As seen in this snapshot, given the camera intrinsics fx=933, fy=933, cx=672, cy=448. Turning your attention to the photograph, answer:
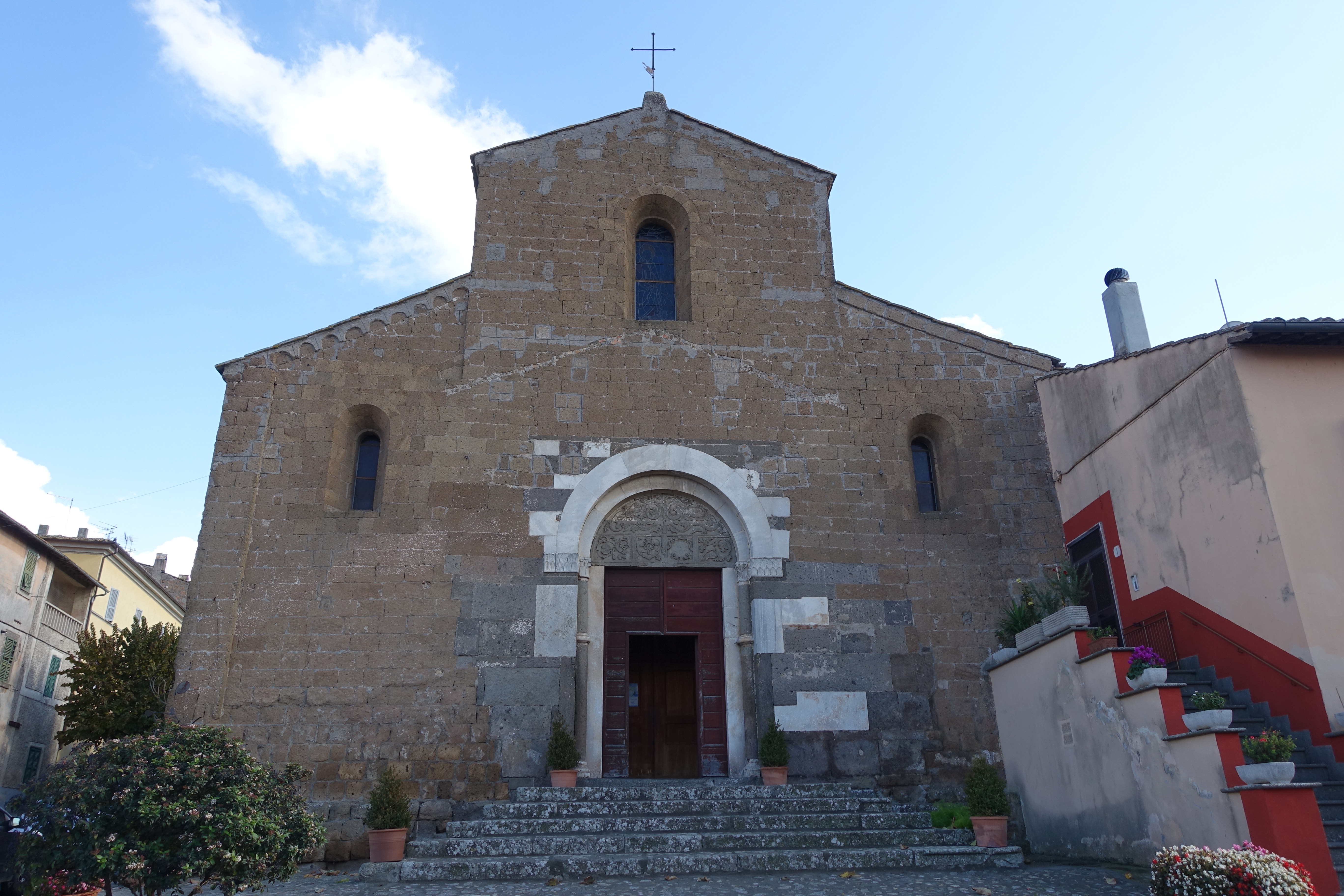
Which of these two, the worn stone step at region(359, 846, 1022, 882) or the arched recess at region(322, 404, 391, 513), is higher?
the arched recess at region(322, 404, 391, 513)

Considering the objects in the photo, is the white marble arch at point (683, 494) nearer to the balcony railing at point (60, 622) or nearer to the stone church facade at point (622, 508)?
the stone church facade at point (622, 508)

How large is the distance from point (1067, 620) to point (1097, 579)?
3067 mm

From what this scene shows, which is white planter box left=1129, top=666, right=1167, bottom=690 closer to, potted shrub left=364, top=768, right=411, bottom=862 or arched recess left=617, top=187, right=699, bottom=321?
potted shrub left=364, top=768, right=411, bottom=862

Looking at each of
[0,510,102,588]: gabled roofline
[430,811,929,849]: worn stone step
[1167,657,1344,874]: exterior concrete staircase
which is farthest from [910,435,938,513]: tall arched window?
[0,510,102,588]: gabled roofline

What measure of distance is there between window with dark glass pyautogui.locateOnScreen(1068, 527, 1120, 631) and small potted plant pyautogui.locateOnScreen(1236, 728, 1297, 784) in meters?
4.75

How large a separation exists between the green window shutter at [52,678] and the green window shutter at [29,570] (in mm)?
2665

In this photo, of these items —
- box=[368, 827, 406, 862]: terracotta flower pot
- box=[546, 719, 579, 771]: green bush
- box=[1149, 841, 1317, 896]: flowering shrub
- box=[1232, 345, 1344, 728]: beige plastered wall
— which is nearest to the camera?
box=[1149, 841, 1317, 896]: flowering shrub

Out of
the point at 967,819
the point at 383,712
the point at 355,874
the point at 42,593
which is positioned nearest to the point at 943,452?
the point at 967,819

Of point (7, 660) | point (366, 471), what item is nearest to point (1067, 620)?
point (366, 471)

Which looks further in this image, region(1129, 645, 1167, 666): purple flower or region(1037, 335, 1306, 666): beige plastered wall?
region(1037, 335, 1306, 666): beige plastered wall

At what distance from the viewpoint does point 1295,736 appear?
9312 millimetres

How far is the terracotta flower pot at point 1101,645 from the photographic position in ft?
31.4

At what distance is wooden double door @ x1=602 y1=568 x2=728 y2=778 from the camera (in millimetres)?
12195

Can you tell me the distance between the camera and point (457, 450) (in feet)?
42.1
